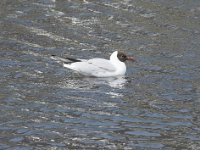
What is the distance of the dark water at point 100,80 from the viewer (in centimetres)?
1438

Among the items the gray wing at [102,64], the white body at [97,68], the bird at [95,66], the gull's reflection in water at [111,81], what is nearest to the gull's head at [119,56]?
the bird at [95,66]

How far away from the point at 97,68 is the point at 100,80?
355 mm

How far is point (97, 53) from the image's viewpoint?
21.8 meters

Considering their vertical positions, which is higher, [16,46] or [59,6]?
[59,6]

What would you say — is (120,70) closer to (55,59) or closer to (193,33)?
(55,59)

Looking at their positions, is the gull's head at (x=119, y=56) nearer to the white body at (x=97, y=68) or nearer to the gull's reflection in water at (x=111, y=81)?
the white body at (x=97, y=68)

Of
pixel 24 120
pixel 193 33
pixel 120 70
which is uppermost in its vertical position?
pixel 193 33

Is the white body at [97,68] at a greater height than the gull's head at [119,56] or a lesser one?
lesser

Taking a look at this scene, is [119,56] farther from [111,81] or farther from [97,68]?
[111,81]

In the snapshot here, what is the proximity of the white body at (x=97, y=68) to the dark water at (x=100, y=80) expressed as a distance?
24cm

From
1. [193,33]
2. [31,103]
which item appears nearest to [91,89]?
[31,103]

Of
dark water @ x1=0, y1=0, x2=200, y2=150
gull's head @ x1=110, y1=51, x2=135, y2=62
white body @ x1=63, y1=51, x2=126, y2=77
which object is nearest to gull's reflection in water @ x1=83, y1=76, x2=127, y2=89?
dark water @ x1=0, y1=0, x2=200, y2=150

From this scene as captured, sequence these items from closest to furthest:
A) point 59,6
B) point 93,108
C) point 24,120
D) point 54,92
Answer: point 24,120, point 93,108, point 54,92, point 59,6

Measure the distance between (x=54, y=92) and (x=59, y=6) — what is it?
10.5 m
